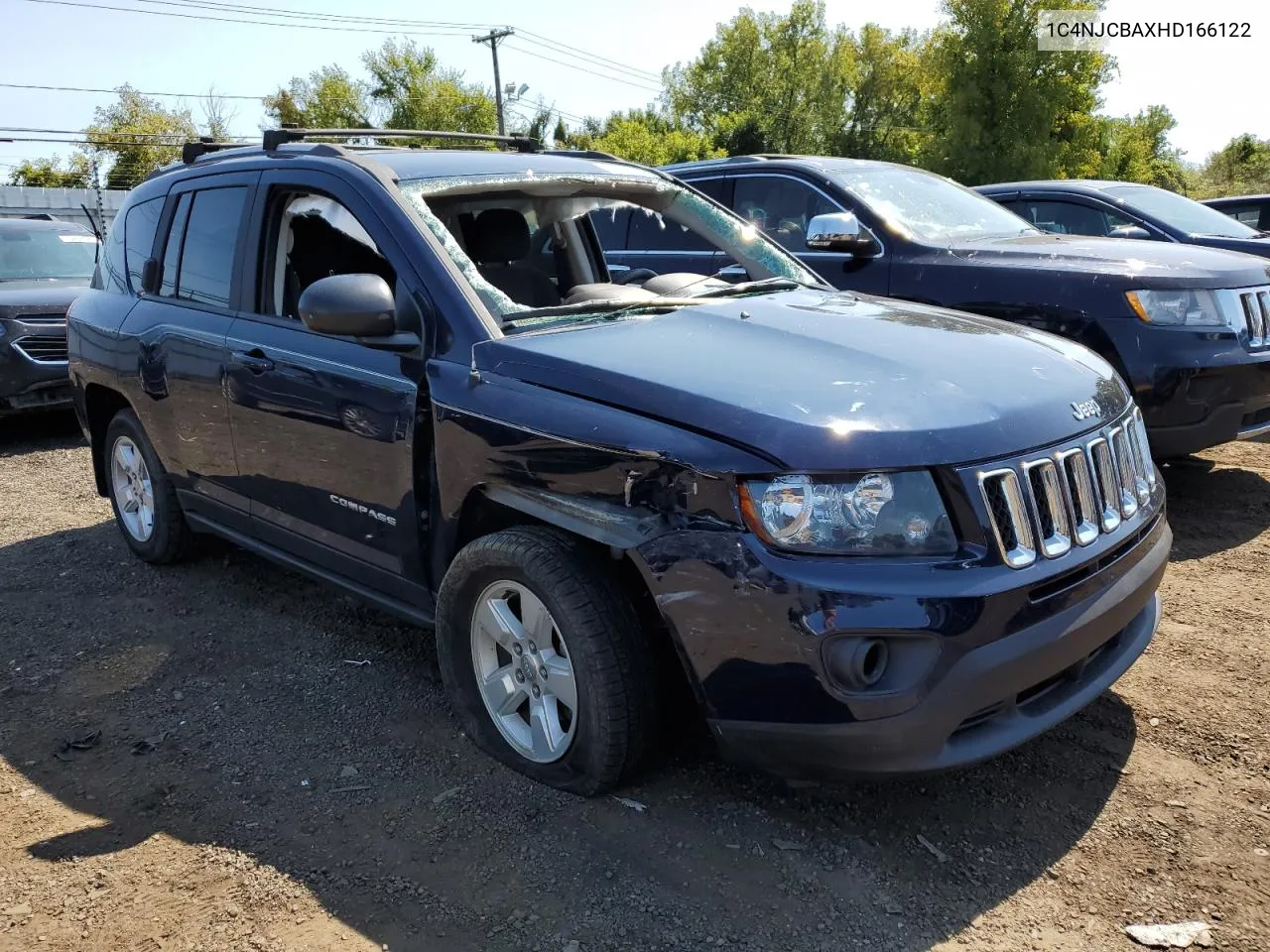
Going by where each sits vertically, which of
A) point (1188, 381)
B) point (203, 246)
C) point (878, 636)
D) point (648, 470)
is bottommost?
point (878, 636)

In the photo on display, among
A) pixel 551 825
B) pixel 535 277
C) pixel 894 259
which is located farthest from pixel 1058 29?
pixel 551 825

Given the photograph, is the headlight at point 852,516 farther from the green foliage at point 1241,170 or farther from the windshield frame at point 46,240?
the green foliage at point 1241,170

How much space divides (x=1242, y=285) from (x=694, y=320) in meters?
3.45

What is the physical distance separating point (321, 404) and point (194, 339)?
1.06 meters

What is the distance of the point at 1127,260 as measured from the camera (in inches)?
206

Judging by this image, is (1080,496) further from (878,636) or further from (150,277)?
(150,277)

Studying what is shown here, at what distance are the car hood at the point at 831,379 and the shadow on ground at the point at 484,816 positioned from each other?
0.90m

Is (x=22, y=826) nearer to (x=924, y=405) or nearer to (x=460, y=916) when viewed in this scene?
(x=460, y=916)

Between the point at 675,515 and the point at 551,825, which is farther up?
the point at 675,515

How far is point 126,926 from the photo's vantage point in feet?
8.23

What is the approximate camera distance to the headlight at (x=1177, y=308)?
4.91 meters

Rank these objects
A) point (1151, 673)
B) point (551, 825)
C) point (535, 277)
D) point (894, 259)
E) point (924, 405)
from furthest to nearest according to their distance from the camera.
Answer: point (894, 259) → point (535, 277) → point (1151, 673) → point (551, 825) → point (924, 405)

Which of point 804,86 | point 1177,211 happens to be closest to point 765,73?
point 804,86

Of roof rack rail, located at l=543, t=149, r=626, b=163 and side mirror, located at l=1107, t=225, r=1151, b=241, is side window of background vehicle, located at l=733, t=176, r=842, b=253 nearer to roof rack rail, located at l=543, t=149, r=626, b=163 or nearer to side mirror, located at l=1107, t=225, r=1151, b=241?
roof rack rail, located at l=543, t=149, r=626, b=163
